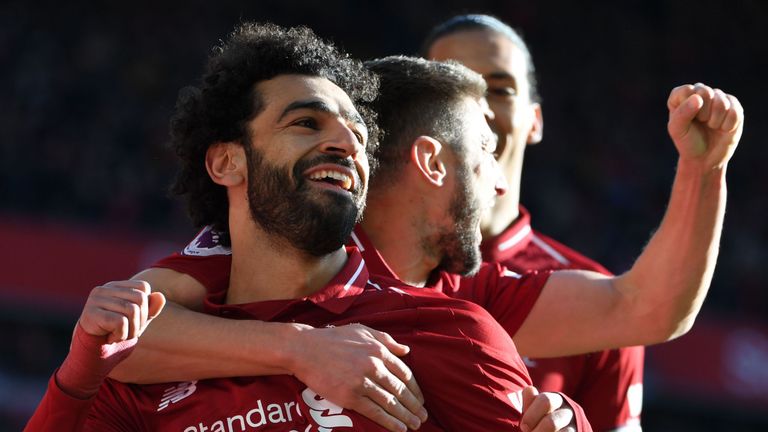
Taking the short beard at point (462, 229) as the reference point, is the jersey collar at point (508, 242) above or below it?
below

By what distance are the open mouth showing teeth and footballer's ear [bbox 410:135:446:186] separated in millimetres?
474

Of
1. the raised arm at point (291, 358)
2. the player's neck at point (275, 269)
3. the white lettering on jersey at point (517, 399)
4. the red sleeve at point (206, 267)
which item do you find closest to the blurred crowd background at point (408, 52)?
the red sleeve at point (206, 267)

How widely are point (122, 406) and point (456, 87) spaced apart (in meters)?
1.31

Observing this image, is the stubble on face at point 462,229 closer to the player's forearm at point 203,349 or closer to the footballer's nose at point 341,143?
the footballer's nose at point 341,143

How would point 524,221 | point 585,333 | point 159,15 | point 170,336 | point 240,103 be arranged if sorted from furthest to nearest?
1. point 159,15
2. point 524,221
3. point 585,333
4. point 240,103
5. point 170,336

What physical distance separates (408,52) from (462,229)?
10873 mm

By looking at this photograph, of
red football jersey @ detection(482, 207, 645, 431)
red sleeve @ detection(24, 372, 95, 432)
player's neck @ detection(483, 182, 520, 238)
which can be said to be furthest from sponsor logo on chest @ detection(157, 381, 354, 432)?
player's neck @ detection(483, 182, 520, 238)

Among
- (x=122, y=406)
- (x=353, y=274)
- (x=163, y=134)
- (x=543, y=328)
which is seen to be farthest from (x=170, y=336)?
(x=163, y=134)

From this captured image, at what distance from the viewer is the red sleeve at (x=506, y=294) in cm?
340

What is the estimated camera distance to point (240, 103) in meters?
3.01

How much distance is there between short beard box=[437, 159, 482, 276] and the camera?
3.24 metres

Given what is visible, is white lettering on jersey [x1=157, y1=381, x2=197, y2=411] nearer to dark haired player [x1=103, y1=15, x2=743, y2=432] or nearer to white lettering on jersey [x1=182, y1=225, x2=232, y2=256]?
dark haired player [x1=103, y1=15, x2=743, y2=432]

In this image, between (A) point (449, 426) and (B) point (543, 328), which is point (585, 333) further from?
(A) point (449, 426)

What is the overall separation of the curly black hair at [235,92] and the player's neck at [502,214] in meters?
1.26
